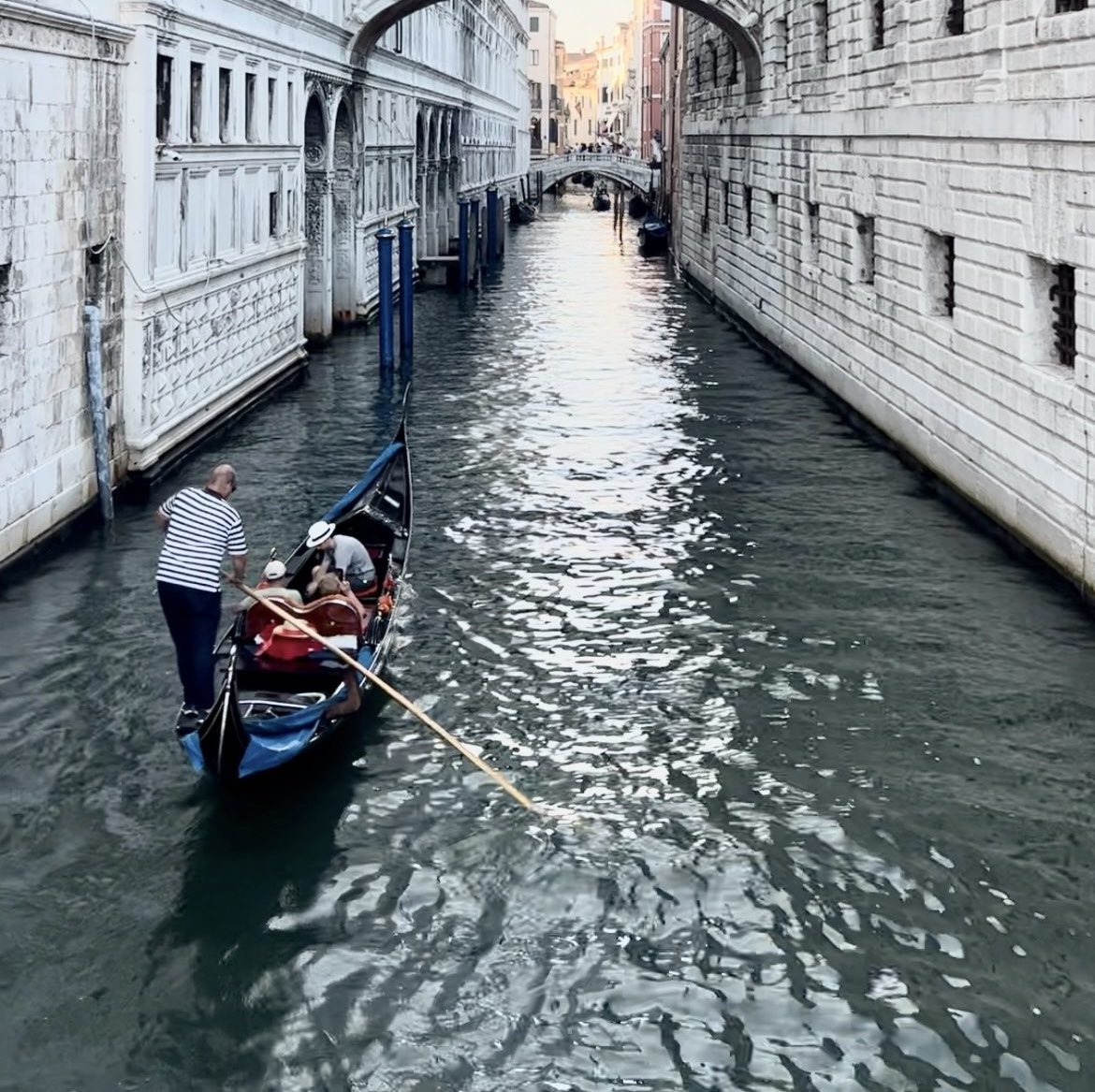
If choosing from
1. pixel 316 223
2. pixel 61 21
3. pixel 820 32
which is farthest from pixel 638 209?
pixel 61 21

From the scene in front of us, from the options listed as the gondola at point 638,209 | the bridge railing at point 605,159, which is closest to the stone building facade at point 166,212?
the gondola at point 638,209

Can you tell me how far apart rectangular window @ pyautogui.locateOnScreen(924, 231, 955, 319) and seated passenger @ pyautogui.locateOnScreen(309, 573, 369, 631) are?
26.8 feet

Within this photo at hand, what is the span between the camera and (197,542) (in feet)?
27.1

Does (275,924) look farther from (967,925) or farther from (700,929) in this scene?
(967,925)

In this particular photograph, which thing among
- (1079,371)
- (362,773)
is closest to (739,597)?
(1079,371)

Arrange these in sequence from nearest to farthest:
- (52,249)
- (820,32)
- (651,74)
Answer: (52,249) → (820,32) → (651,74)

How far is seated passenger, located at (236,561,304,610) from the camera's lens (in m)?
9.00

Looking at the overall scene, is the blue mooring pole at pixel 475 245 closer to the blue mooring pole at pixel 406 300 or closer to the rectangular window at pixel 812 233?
the blue mooring pole at pixel 406 300

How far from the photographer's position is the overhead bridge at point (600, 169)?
72.2 m

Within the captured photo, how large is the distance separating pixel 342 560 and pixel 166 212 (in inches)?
241

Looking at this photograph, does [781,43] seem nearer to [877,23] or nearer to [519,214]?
[877,23]

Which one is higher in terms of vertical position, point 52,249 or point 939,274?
point 939,274

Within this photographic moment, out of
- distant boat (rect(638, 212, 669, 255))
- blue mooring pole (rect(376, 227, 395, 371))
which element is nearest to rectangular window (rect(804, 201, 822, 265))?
blue mooring pole (rect(376, 227, 395, 371))

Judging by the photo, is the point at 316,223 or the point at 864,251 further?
the point at 316,223
